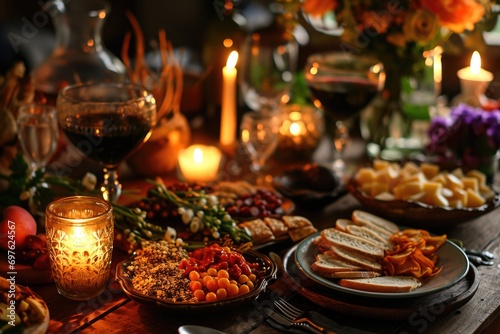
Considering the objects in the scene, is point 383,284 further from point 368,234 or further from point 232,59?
point 232,59

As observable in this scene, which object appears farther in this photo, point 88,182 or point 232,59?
point 232,59

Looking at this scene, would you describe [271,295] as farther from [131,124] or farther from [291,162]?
[291,162]

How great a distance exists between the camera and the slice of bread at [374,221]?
57.0 inches

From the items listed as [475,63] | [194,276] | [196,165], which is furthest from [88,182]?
[475,63]

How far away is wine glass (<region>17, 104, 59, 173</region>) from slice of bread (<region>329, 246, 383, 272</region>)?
28.0 inches

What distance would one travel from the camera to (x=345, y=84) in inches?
74.2

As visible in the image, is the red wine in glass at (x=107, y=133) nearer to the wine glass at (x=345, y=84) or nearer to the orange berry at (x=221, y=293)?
Answer: the orange berry at (x=221, y=293)

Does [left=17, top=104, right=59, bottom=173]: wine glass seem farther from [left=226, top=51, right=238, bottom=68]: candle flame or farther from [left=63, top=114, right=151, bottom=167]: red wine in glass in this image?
[left=226, top=51, right=238, bottom=68]: candle flame

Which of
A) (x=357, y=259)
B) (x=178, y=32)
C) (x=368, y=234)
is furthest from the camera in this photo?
(x=178, y=32)

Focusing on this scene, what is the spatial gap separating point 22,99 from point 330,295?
Result: 88 cm

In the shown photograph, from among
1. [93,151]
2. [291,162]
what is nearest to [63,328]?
[93,151]

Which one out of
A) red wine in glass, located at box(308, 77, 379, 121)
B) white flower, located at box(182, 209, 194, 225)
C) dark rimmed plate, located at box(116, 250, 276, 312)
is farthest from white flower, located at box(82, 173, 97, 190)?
red wine in glass, located at box(308, 77, 379, 121)

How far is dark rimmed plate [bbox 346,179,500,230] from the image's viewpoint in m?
1.53

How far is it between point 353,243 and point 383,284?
136 millimetres
